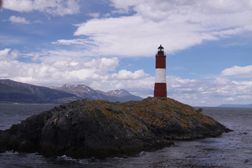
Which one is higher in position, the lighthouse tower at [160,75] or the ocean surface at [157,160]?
the lighthouse tower at [160,75]

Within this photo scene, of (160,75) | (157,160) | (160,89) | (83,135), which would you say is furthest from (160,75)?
(157,160)

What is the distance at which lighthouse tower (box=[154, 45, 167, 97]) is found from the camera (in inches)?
1638

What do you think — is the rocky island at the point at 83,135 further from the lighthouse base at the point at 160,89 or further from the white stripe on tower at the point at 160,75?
the white stripe on tower at the point at 160,75

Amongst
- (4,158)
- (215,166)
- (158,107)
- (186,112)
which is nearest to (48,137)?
(4,158)

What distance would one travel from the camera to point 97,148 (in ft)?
67.5

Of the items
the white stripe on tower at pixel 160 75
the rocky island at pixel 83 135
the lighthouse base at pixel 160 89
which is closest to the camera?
the rocky island at pixel 83 135

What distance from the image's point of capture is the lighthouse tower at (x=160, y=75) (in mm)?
41594

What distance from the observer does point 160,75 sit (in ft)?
136

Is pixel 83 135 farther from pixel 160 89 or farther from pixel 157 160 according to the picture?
pixel 160 89

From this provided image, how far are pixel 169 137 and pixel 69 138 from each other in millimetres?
13482

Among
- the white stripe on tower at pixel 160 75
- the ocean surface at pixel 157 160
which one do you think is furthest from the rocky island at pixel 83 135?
the white stripe on tower at pixel 160 75

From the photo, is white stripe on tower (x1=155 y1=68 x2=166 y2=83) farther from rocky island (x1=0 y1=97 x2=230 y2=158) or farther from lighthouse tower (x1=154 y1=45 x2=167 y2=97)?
rocky island (x1=0 y1=97 x2=230 y2=158)

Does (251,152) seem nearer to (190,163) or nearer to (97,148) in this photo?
(190,163)

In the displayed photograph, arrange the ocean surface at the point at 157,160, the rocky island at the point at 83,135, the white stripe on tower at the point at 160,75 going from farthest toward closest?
1. the white stripe on tower at the point at 160,75
2. the rocky island at the point at 83,135
3. the ocean surface at the point at 157,160
